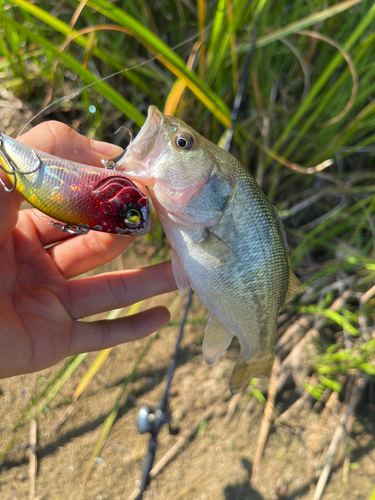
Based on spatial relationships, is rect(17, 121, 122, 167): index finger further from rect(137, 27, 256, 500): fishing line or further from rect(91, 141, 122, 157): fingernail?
rect(137, 27, 256, 500): fishing line

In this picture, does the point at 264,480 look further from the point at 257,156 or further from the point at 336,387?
the point at 257,156

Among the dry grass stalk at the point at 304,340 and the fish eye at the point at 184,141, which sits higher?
the fish eye at the point at 184,141

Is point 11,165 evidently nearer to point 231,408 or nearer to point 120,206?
point 120,206

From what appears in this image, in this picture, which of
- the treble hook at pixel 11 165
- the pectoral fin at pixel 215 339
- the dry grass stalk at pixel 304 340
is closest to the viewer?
the treble hook at pixel 11 165

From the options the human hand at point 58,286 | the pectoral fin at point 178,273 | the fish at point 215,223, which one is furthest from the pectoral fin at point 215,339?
the human hand at point 58,286

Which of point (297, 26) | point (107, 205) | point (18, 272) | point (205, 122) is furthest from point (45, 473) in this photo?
point (297, 26)

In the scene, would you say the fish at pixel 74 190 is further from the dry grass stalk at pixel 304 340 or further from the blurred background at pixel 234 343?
the dry grass stalk at pixel 304 340

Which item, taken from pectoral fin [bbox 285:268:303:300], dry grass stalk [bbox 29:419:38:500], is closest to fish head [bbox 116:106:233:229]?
pectoral fin [bbox 285:268:303:300]
